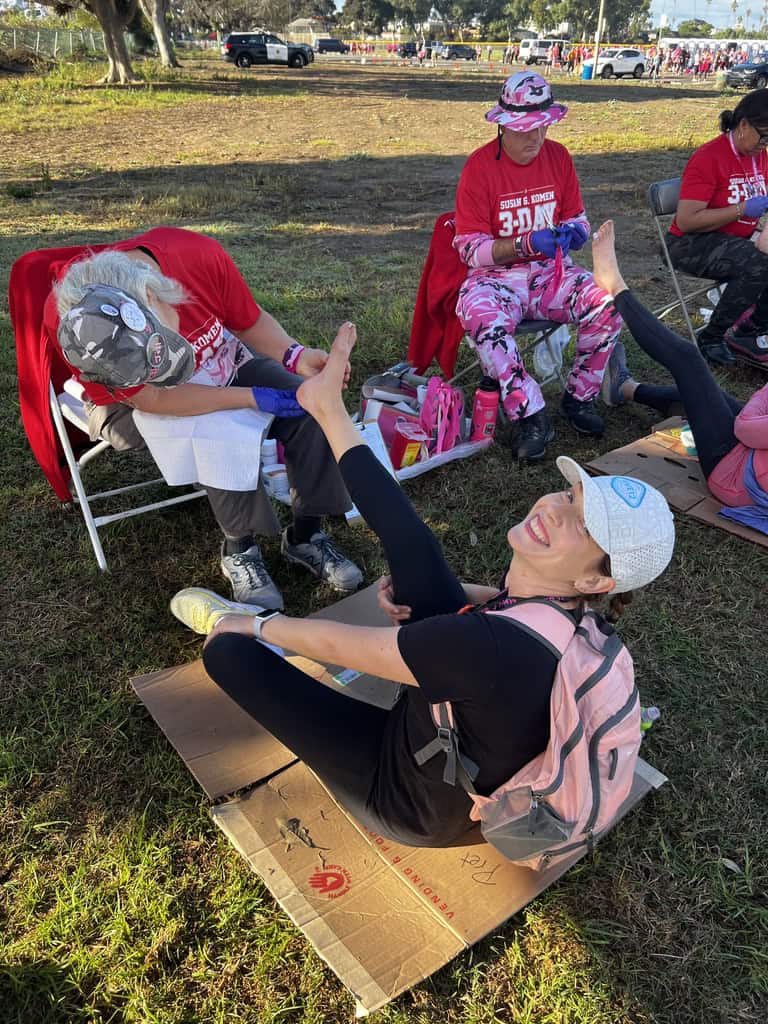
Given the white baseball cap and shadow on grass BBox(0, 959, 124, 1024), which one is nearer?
the white baseball cap

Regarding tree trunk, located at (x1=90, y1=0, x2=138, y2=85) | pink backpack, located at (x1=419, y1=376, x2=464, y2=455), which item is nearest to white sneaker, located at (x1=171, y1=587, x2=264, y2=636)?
pink backpack, located at (x1=419, y1=376, x2=464, y2=455)

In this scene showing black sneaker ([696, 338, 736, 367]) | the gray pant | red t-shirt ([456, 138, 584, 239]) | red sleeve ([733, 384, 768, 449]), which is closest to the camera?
the gray pant

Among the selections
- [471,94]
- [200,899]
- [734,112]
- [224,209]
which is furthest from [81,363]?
[471,94]

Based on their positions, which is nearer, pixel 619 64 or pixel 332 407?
pixel 332 407

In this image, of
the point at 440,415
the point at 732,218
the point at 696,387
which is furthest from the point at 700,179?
the point at 440,415

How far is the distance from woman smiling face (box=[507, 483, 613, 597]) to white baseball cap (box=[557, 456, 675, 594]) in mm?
28

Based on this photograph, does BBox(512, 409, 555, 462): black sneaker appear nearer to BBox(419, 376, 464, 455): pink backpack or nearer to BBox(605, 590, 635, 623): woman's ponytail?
BBox(419, 376, 464, 455): pink backpack

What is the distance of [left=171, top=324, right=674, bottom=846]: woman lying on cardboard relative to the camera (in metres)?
1.44

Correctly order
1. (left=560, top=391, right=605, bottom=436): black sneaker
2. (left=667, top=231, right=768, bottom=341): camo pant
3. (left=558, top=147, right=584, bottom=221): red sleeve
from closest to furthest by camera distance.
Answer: (left=558, top=147, right=584, bottom=221): red sleeve → (left=560, top=391, right=605, bottom=436): black sneaker → (left=667, top=231, right=768, bottom=341): camo pant

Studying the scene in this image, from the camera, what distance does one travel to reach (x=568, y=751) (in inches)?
58.3

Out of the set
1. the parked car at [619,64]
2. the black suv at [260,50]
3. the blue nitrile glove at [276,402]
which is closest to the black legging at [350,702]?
the blue nitrile glove at [276,402]

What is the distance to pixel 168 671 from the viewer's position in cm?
261

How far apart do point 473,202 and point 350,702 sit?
292 centimetres

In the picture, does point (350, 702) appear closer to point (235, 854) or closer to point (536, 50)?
point (235, 854)
